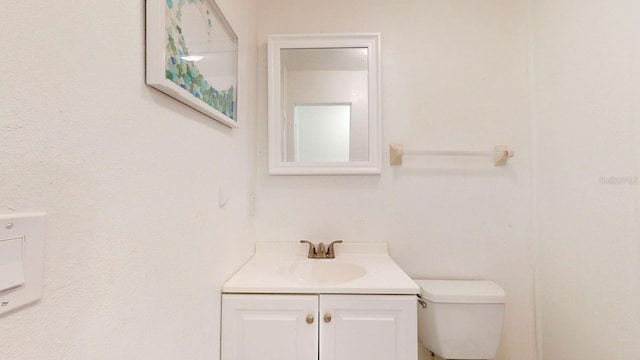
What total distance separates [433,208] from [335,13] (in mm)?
1243

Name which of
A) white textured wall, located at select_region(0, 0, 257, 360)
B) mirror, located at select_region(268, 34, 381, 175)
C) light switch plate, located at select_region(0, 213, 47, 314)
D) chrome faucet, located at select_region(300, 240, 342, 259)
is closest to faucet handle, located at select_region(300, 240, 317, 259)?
chrome faucet, located at select_region(300, 240, 342, 259)

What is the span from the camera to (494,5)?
154 cm

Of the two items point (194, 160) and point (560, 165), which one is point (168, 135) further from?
point (560, 165)

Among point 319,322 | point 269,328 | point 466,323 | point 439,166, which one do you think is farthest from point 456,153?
point 269,328

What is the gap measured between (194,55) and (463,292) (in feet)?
4.80

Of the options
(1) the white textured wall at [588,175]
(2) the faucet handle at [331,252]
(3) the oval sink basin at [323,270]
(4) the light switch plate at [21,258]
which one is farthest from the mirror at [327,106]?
(4) the light switch plate at [21,258]

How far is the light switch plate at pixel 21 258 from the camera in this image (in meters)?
0.32

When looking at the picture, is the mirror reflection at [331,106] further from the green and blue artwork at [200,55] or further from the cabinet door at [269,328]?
the cabinet door at [269,328]

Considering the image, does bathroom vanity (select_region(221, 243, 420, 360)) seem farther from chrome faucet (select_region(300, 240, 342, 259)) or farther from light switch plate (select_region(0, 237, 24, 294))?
light switch plate (select_region(0, 237, 24, 294))

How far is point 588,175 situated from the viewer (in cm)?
117

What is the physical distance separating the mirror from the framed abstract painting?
42 cm

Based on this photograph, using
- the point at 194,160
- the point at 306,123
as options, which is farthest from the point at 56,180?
the point at 306,123

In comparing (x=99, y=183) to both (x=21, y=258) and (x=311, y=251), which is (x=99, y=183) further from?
(x=311, y=251)

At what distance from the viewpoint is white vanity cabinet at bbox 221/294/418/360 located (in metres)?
0.99
